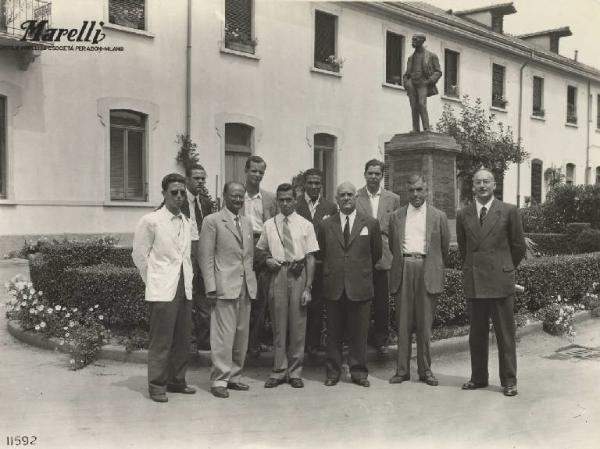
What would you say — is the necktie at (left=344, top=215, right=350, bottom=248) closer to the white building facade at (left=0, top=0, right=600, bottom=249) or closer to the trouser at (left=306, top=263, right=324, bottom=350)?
the trouser at (left=306, top=263, right=324, bottom=350)

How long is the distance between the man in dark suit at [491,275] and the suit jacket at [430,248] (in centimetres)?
28

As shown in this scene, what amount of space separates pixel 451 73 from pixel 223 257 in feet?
64.0

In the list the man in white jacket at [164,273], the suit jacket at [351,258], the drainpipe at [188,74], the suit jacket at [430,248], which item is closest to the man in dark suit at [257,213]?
the suit jacket at [351,258]

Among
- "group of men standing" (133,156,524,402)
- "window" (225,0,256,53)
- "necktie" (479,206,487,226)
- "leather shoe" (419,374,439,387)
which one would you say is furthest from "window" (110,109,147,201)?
"necktie" (479,206,487,226)

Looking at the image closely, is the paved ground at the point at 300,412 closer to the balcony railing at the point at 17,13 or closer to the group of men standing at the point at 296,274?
the group of men standing at the point at 296,274

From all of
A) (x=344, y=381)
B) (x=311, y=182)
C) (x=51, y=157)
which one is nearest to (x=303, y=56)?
(x=51, y=157)

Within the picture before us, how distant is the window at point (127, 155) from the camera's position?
48.5 ft

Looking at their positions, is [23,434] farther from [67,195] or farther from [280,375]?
[67,195]

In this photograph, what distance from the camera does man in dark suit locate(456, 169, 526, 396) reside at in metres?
5.83

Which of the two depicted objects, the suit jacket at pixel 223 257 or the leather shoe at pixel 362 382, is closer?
the suit jacket at pixel 223 257

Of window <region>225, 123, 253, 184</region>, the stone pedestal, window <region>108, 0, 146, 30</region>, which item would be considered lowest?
the stone pedestal

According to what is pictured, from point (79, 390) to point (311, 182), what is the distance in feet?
9.56

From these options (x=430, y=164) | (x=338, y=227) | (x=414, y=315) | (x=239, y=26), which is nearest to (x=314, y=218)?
(x=338, y=227)

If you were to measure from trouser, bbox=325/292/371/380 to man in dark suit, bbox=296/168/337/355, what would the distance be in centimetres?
33
